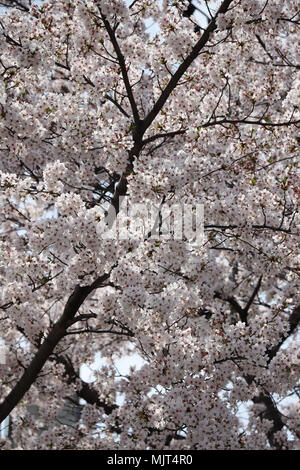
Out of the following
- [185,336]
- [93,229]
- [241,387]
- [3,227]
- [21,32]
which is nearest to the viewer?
[93,229]

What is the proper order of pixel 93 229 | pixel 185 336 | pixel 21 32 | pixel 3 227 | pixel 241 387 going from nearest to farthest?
pixel 93 229
pixel 21 32
pixel 185 336
pixel 241 387
pixel 3 227

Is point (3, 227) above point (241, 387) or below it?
above

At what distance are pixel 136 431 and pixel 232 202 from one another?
360 centimetres

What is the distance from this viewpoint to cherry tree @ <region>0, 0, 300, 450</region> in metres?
6.05

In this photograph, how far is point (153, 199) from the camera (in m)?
6.11

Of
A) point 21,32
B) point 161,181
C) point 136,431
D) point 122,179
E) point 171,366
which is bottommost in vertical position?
point 136,431

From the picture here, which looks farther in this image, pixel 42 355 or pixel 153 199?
pixel 42 355

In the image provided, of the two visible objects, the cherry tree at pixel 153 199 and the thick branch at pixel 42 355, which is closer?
the cherry tree at pixel 153 199

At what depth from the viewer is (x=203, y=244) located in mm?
7137

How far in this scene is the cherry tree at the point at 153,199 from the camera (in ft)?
19.9

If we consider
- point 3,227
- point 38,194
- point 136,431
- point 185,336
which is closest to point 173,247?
point 185,336

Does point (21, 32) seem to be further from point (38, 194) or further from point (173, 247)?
point (173, 247)

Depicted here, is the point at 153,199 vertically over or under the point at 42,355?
over

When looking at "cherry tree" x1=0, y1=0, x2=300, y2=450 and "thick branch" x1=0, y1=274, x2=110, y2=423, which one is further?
"thick branch" x1=0, y1=274, x2=110, y2=423
